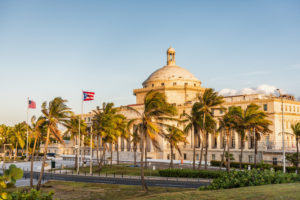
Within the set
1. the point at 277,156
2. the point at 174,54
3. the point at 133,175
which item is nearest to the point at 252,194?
the point at 133,175

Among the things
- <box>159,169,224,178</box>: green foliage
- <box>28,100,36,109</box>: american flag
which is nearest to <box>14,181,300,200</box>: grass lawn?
<box>159,169,224,178</box>: green foliage

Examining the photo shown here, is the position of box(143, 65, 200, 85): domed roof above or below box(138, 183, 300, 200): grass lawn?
above

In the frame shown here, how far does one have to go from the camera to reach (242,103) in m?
95.5

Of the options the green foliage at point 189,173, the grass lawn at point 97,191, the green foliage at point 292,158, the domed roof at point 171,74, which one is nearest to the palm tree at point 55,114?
the grass lawn at point 97,191

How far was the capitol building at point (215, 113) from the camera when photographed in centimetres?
8325

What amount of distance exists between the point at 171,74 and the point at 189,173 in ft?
250

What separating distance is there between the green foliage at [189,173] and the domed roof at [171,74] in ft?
235

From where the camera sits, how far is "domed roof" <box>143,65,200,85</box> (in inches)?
4909

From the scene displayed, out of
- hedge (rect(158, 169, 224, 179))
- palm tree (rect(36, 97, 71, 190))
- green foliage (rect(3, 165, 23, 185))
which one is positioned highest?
palm tree (rect(36, 97, 71, 190))

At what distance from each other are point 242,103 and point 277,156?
80.2 feet

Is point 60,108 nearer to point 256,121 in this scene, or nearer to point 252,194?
point 252,194

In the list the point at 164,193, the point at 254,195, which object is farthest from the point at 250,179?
the point at 254,195

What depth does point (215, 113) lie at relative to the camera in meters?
101

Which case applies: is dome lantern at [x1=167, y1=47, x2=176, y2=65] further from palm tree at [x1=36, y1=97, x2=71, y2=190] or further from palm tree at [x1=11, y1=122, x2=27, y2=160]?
palm tree at [x1=36, y1=97, x2=71, y2=190]
